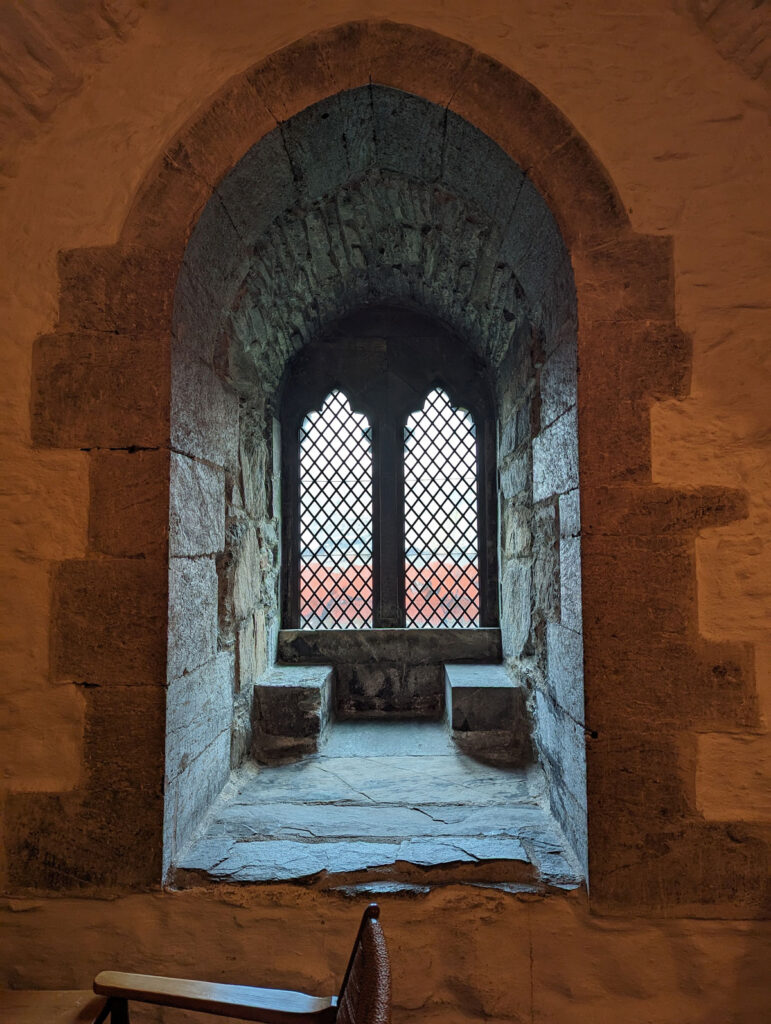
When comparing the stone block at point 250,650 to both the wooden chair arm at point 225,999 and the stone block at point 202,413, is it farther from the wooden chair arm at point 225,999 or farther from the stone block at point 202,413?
the wooden chair arm at point 225,999

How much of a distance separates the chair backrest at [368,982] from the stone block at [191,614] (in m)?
0.93

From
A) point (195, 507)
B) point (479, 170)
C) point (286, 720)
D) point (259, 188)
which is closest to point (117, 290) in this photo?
point (259, 188)

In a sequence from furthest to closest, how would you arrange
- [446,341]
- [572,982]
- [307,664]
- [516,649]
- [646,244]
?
[446,341]
[307,664]
[516,649]
[646,244]
[572,982]

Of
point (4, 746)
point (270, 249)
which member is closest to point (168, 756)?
point (4, 746)

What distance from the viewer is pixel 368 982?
1075mm

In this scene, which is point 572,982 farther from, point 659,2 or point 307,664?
point 659,2

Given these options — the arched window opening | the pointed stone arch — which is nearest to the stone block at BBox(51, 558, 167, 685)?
the pointed stone arch

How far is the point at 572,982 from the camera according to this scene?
170 centimetres

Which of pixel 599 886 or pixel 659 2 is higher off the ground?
pixel 659 2

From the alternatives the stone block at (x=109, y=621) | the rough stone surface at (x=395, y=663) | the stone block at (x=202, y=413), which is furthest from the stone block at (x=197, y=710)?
the rough stone surface at (x=395, y=663)

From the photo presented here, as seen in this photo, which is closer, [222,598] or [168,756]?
[168,756]

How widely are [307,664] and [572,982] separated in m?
1.85

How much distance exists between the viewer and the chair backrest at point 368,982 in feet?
3.31

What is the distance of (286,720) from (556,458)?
5.42 ft
